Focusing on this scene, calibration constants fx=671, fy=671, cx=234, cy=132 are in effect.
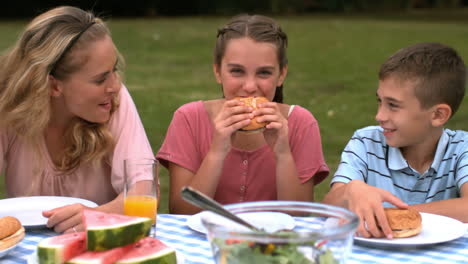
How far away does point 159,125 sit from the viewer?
776 cm

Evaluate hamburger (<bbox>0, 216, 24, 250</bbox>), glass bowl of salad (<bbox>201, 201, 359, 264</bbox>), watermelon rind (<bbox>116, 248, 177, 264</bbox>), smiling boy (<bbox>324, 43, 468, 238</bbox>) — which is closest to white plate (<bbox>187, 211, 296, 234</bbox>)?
glass bowl of salad (<bbox>201, 201, 359, 264</bbox>)

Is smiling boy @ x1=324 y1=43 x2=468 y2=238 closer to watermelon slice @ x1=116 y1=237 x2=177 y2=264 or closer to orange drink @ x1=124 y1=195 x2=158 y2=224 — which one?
orange drink @ x1=124 y1=195 x2=158 y2=224

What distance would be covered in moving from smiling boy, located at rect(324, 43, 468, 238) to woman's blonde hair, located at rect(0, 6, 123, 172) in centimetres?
107

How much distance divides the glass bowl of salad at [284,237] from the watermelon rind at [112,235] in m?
0.20

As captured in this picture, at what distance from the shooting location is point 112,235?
1.58 meters

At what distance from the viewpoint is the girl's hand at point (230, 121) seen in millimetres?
2709

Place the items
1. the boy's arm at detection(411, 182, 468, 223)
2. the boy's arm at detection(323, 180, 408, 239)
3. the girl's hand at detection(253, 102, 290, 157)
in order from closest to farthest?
1. the boy's arm at detection(323, 180, 408, 239)
2. the boy's arm at detection(411, 182, 468, 223)
3. the girl's hand at detection(253, 102, 290, 157)

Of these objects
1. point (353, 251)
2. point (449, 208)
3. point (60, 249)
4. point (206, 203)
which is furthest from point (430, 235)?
point (60, 249)

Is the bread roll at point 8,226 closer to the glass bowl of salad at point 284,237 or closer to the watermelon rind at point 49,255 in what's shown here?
the watermelon rind at point 49,255

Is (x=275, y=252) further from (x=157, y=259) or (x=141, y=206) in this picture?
(x=141, y=206)

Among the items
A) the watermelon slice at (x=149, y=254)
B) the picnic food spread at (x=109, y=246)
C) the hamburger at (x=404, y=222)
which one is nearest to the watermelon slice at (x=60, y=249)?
the picnic food spread at (x=109, y=246)

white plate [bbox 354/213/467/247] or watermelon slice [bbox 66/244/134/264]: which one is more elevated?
watermelon slice [bbox 66/244/134/264]

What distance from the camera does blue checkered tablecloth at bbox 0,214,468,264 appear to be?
1.88 m

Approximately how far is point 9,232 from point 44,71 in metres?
0.99
